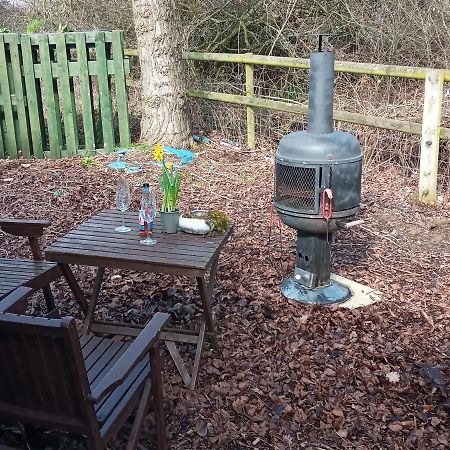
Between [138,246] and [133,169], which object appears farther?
[133,169]

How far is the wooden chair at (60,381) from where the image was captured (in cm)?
195

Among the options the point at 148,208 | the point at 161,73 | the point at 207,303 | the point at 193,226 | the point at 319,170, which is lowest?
the point at 207,303

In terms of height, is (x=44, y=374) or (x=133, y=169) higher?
(x=44, y=374)

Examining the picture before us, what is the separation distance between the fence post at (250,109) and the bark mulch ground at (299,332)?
175 centimetres

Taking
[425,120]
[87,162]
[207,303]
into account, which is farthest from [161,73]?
[207,303]

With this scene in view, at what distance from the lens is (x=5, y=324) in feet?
6.48

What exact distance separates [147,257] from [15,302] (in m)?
0.77

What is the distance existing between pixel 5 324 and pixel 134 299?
2.17m

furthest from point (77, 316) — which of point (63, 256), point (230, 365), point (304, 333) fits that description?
point (304, 333)

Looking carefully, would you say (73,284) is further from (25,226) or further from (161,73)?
(161,73)

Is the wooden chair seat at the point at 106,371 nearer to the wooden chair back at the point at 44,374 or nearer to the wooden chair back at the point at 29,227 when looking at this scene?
the wooden chair back at the point at 44,374

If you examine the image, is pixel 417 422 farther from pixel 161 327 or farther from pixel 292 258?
pixel 292 258

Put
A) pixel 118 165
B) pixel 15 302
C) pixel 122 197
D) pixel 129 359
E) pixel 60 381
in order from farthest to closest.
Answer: pixel 118 165
pixel 122 197
pixel 15 302
pixel 129 359
pixel 60 381

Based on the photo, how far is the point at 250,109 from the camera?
770 cm
